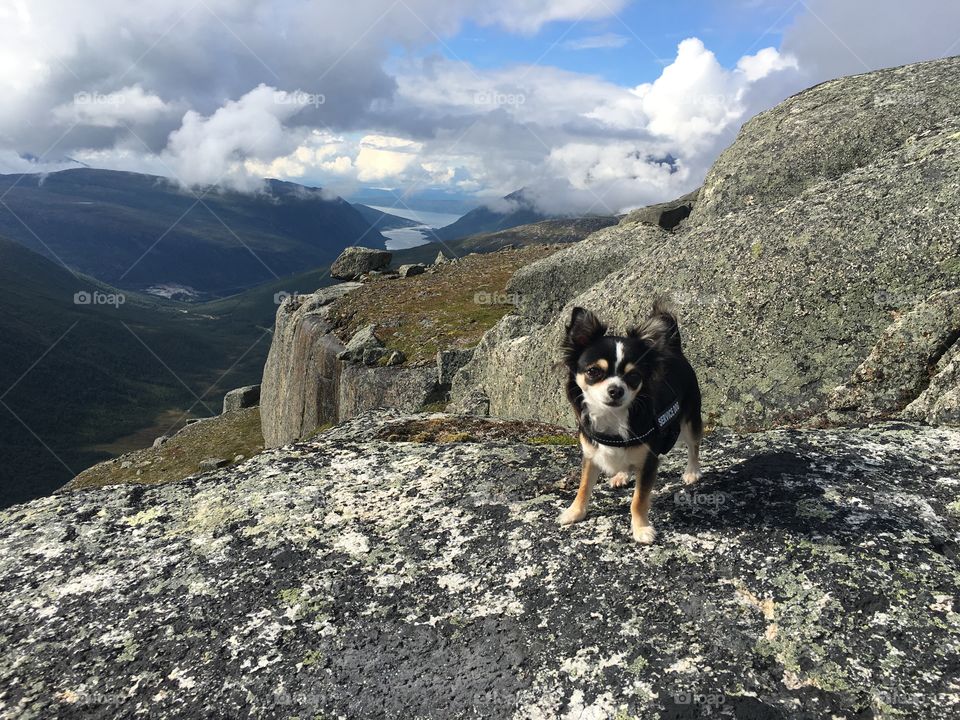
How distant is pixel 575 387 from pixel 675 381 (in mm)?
1530

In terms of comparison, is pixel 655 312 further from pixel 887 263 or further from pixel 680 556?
pixel 887 263

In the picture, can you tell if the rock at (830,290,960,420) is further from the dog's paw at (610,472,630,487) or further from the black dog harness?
the black dog harness

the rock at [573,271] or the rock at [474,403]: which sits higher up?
the rock at [573,271]

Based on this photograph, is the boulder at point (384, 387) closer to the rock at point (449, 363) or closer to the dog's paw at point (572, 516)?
the rock at point (449, 363)

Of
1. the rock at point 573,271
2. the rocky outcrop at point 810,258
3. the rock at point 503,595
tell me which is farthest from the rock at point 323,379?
the rock at point 503,595

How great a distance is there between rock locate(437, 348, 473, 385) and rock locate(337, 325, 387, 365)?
629 centimetres

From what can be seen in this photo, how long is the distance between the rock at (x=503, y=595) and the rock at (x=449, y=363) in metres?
22.2

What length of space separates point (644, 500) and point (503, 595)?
2111 millimetres

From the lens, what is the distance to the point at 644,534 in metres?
7.40

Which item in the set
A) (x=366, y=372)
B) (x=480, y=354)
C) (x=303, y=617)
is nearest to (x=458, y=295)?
(x=366, y=372)

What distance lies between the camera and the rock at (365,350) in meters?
36.9

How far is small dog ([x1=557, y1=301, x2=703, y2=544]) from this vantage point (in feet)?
23.0

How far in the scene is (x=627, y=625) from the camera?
6.33 meters

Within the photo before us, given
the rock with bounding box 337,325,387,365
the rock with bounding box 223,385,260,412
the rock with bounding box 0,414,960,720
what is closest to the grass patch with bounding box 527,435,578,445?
the rock with bounding box 0,414,960,720
